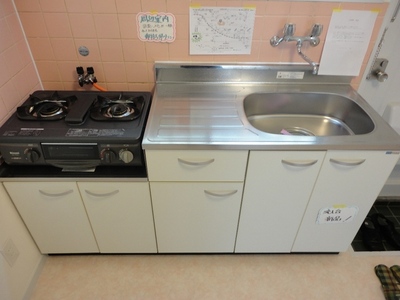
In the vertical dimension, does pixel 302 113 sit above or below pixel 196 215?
above

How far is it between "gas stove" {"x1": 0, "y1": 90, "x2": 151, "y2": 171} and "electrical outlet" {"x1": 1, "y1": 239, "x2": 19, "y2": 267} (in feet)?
1.33

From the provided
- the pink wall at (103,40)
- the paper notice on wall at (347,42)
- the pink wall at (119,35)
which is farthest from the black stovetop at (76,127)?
the paper notice on wall at (347,42)

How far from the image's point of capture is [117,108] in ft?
4.39

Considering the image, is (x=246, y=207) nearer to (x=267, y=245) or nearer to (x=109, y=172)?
(x=267, y=245)

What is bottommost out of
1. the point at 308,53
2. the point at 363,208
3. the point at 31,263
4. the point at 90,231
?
the point at 31,263

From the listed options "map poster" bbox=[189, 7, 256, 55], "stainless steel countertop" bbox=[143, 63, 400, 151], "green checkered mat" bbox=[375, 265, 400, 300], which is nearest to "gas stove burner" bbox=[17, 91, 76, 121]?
"stainless steel countertop" bbox=[143, 63, 400, 151]

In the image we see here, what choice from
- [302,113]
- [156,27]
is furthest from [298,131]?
[156,27]

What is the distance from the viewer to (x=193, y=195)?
1.33 metres

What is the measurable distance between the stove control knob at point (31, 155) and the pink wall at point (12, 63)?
23 cm

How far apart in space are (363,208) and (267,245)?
0.54m

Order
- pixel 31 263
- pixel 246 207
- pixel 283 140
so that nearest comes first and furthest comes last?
1. pixel 283 140
2. pixel 246 207
3. pixel 31 263

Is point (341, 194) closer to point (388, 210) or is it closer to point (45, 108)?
point (388, 210)

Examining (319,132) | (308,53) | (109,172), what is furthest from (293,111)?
(109,172)

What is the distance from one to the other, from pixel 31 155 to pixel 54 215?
14.8 inches
